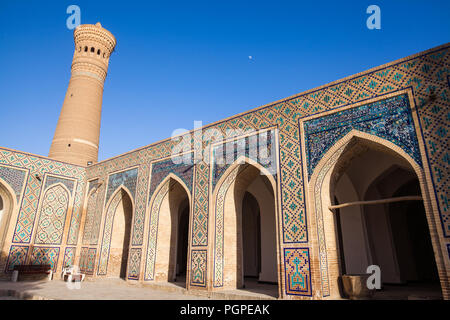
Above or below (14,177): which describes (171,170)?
below

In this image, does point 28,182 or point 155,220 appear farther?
point 28,182

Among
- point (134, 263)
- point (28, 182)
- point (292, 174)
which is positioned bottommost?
point (134, 263)

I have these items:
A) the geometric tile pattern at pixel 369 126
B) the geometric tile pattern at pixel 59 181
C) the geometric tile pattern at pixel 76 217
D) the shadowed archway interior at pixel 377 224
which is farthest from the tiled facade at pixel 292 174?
the shadowed archway interior at pixel 377 224

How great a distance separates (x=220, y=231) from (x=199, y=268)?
0.90 m

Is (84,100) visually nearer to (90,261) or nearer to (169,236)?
(90,261)

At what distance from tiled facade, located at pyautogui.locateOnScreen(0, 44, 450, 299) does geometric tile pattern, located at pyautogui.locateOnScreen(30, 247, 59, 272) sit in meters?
0.03

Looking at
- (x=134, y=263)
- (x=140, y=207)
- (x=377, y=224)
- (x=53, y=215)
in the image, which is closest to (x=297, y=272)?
(x=377, y=224)

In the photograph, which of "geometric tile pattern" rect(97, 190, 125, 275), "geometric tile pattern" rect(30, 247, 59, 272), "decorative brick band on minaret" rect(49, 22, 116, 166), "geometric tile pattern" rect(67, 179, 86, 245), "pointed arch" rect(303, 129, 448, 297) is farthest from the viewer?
"decorative brick band on minaret" rect(49, 22, 116, 166)

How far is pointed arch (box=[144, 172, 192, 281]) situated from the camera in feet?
26.7

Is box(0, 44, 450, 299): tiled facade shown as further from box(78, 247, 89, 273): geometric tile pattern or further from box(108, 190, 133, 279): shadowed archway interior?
box(108, 190, 133, 279): shadowed archway interior

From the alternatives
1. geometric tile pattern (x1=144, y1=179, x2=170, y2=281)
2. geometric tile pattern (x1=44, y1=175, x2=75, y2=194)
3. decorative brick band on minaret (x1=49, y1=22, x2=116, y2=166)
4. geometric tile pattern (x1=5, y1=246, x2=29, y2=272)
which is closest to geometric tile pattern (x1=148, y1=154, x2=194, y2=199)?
geometric tile pattern (x1=144, y1=179, x2=170, y2=281)

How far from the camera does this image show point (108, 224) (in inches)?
385

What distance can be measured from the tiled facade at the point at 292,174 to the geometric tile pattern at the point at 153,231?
0.03 meters

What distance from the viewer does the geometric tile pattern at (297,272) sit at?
539 centimetres
